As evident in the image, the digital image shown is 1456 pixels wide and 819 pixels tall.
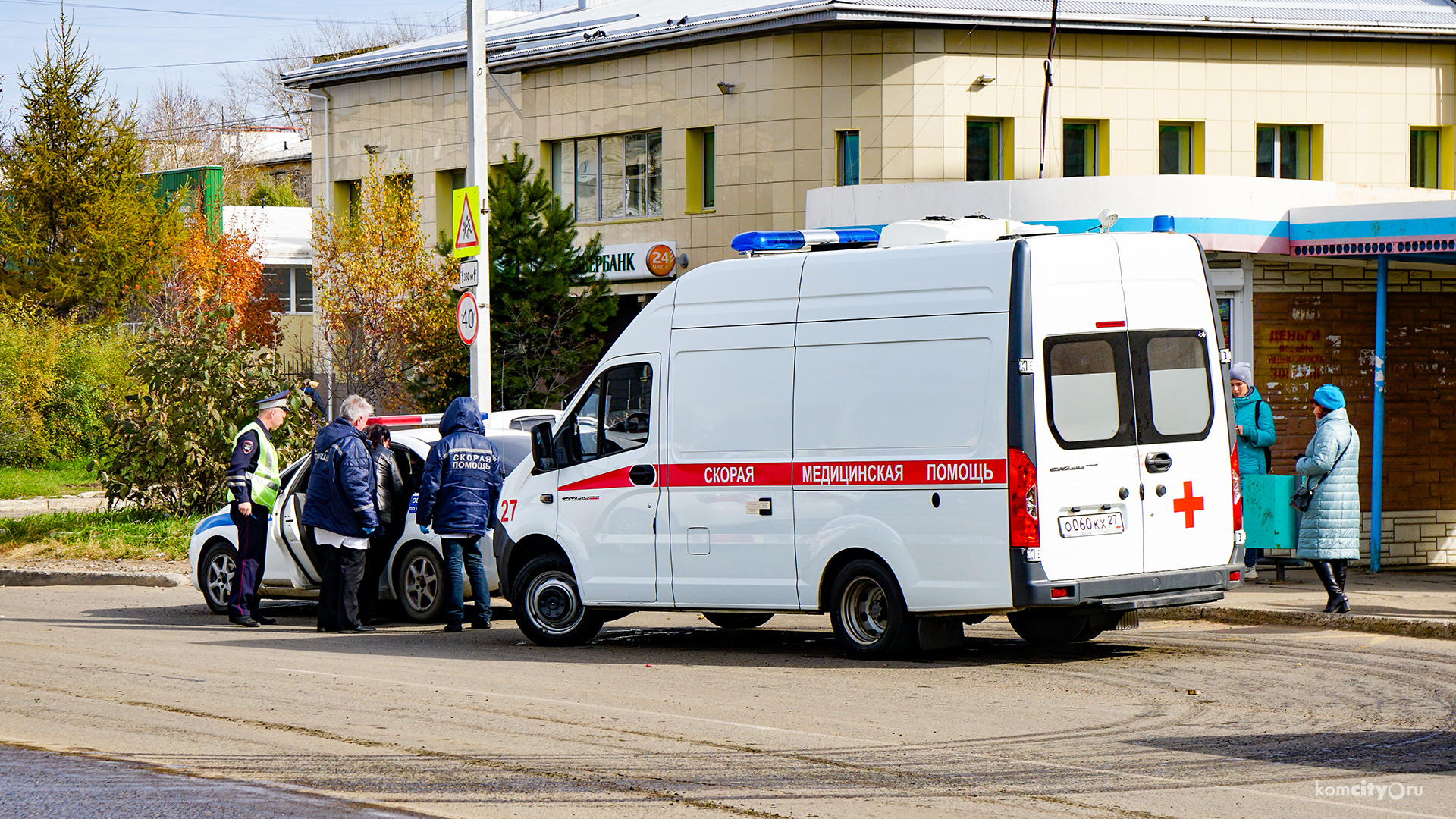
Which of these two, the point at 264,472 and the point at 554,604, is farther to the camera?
the point at 264,472

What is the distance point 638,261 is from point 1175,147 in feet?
30.9

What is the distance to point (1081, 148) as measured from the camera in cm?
2675

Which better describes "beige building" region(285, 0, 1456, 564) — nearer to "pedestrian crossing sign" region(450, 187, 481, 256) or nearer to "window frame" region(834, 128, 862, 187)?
"window frame" region(834, 128, 862, 187)

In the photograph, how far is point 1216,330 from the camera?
10.4 m

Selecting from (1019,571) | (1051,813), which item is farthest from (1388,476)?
(1051,813)

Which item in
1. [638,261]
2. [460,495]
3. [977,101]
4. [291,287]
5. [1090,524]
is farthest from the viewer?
[291,287]

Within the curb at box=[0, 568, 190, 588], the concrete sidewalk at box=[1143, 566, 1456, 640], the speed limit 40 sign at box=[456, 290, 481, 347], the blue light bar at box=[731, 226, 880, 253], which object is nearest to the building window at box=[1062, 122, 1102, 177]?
the concrete sidewalk at box=[1143, 566, 1456, 640]

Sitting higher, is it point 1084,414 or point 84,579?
point 1084,414

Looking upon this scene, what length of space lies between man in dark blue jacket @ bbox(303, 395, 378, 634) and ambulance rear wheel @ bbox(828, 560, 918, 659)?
4205mm

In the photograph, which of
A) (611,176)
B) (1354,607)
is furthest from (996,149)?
(1354,607)

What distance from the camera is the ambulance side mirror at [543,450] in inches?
464

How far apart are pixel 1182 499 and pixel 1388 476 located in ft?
28.6

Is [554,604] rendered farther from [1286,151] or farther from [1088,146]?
[1286,151]

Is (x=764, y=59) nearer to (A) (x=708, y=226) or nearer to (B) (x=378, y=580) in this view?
(A) (x=708, y=226)
